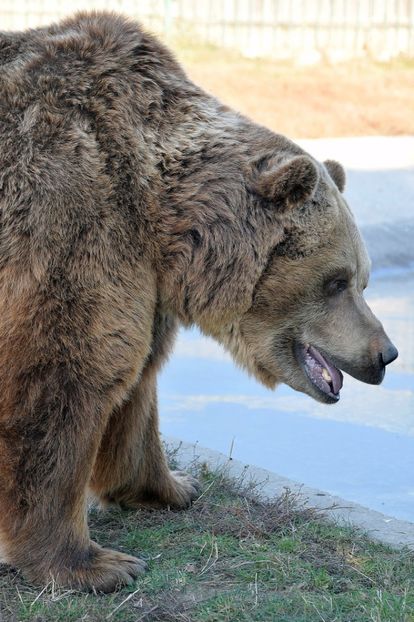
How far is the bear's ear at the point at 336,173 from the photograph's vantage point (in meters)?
4.56

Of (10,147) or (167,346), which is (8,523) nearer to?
(167,346)

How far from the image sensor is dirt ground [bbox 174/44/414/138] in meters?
15.5

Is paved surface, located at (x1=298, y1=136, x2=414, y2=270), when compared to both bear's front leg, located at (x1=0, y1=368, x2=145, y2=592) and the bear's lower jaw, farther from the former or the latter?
bear's front leg, located at (x1=0, y1=368, x2=145, y2=592)

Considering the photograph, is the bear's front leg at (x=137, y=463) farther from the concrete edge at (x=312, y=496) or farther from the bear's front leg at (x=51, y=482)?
the bear's front leg at (x=51, y=482)

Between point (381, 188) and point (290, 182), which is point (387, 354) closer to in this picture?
point (290, 182)

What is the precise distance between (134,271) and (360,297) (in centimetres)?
86

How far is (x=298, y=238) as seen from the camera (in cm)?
412

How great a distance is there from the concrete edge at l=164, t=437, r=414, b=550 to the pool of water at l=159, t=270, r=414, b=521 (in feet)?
0.67

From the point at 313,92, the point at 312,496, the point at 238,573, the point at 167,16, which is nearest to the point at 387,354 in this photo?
the point at 238,573

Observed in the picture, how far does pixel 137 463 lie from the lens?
15.1 feet

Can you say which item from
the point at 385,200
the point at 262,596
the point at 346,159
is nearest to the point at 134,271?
the point at 262,596

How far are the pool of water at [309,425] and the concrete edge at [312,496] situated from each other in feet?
0.67

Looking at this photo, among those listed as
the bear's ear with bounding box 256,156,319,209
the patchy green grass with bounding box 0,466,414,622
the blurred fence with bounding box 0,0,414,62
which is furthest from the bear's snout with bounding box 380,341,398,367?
the blurred fence with bounding box 0,0,414,62

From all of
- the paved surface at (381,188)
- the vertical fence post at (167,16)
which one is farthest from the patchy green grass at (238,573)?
the vertical fence post at (167,16)
